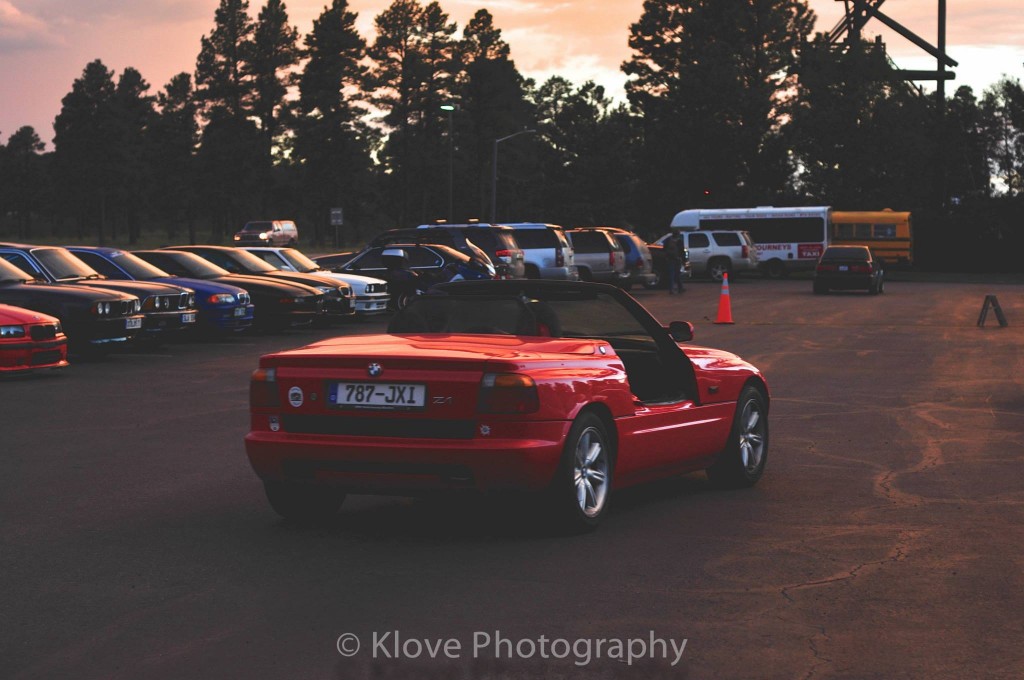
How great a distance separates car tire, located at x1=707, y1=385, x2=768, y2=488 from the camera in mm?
9133

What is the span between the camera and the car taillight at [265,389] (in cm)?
759

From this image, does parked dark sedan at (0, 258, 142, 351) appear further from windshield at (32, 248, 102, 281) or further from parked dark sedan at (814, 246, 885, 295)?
parked dark sedan at (814, 246, 885, 295)

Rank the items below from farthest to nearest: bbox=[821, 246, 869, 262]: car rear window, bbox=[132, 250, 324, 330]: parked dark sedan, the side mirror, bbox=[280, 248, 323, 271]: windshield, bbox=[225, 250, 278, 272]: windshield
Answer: bbox=[821, 246, 869, 262]: car rear window < bbox=[280, 248, 323, 271]: windshield < bbox=[225, 250, 278, 272]: windshield < bbox=[132, 250, 324, 330]: parked dark sedan < the side mirror

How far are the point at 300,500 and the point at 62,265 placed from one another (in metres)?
14.5

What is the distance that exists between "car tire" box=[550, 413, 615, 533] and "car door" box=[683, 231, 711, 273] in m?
A: 48.5

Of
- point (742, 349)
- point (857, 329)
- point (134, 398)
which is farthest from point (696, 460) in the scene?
point (857, 329)

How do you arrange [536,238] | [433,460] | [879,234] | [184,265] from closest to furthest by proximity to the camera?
[433,460], [184,265], [536,238], [879,234]

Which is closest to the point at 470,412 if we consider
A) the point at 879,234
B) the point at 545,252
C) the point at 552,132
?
the point at 545,252

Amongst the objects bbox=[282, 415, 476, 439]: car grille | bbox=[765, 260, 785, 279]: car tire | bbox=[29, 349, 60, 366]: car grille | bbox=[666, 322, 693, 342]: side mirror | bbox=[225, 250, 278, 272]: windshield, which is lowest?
bbox=[765, 260, 785, 279]: car tire

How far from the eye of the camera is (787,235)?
61.8 metres

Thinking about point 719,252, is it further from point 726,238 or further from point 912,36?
point 912,36

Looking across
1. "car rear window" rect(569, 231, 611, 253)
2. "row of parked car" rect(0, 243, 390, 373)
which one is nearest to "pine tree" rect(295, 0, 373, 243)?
"car rear window" rect(569, 231, 611, 253)

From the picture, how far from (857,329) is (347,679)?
22824mm
